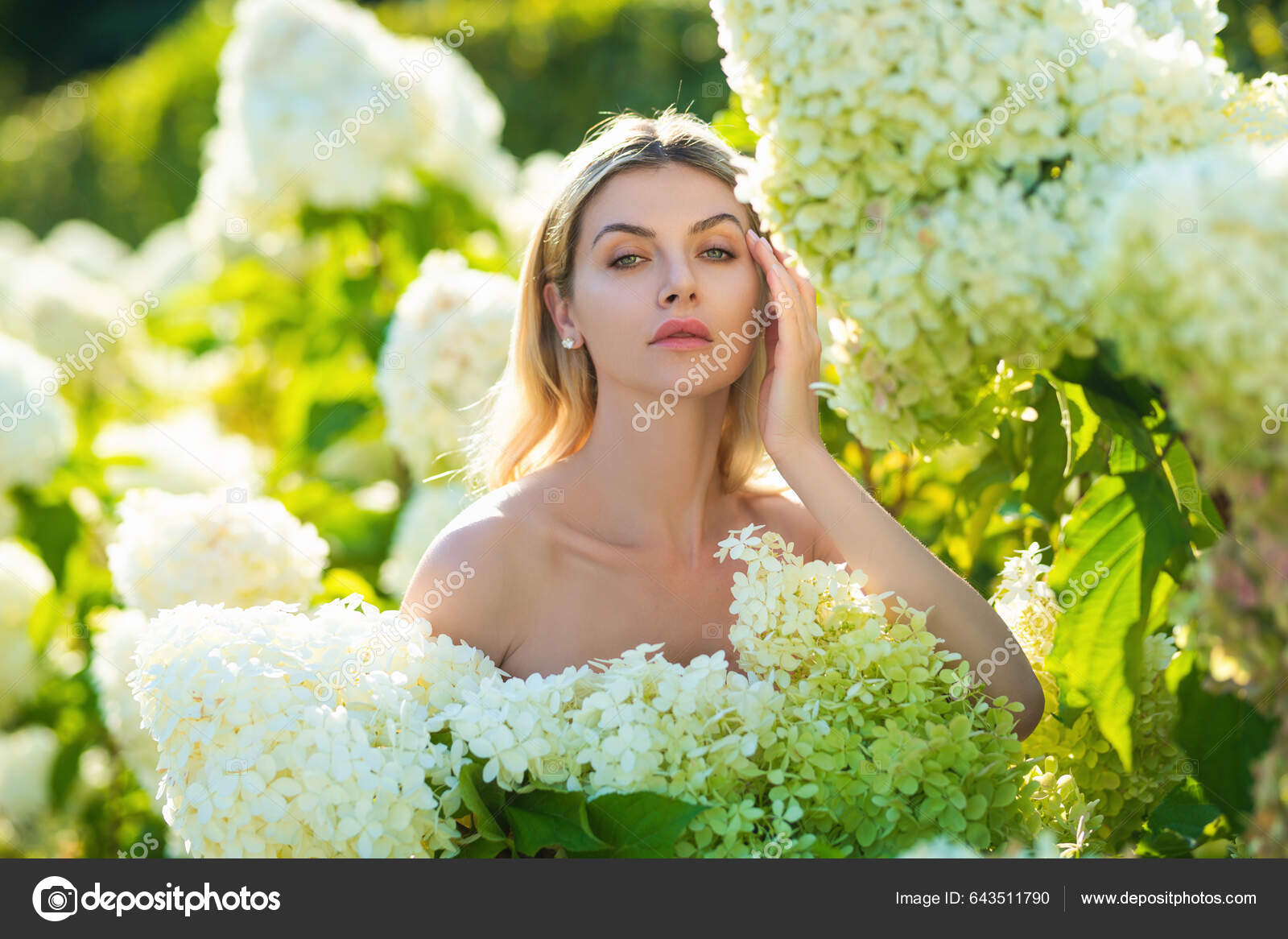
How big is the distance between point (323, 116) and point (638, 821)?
2334 mm

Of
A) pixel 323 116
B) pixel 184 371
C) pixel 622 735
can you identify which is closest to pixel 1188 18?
pixel 622 735

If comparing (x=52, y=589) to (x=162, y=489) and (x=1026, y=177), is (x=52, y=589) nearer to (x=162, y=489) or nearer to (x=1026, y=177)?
(x=162, y=489)

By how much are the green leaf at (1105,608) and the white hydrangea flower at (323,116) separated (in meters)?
2.29

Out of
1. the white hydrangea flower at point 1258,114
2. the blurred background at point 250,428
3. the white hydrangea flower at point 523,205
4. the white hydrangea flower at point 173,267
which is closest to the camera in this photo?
the white hydrangea flower at point 1258,114

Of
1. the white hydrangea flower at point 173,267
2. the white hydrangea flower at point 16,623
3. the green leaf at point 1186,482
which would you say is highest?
the green leaf at point 1186,482

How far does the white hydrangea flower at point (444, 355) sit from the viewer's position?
2.70 m

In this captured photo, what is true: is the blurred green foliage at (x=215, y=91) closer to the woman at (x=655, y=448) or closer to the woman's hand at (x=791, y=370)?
the woman at (x=655, y=448)

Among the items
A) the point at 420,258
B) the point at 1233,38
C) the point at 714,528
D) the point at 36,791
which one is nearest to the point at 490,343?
the point at 420,258

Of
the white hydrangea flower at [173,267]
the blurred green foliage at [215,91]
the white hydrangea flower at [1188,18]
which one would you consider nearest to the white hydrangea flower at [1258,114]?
the white hydrangea flower at [1188,18]

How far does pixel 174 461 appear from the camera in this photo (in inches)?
125

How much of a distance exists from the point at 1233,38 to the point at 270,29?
9.70ft

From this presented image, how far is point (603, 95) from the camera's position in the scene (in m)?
6.03

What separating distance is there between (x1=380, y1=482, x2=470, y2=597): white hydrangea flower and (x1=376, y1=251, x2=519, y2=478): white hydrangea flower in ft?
0.39

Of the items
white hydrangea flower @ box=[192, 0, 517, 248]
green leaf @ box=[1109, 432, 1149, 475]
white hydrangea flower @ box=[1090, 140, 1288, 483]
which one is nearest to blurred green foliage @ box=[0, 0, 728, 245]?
white hydrangea flower @ box=[192, 0, 517, 248]
